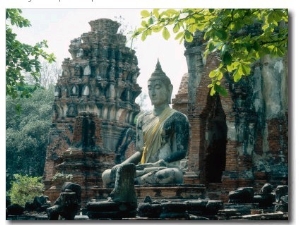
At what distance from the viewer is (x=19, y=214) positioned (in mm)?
7461

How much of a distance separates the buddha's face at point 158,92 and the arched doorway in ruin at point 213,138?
234 centimetres

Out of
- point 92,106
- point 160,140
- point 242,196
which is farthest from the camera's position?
point 92,106

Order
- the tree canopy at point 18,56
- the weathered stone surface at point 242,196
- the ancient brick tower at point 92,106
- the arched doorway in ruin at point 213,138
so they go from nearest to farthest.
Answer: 1. the tree canopy at point 18,56
2. the weathered stone surface at point 242,196
3. the arched doorway in ruin at point 213,138
4. the ancient brick tower at point 92,106

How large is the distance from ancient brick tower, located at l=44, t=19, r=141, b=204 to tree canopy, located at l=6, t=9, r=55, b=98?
11.4 ft

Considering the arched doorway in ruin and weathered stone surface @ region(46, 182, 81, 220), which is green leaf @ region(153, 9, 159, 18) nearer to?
weathered stone surface @ region(46, 182, 81, 220)

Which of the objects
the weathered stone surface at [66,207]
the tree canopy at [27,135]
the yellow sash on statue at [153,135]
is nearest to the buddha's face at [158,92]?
the yellow sash on statue at [153,135]

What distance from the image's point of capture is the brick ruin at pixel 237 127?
389 inches

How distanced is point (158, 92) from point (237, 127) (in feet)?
7.59

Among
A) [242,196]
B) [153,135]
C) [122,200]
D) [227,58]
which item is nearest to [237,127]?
[242,196]

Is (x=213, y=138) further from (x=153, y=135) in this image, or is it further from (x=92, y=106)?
(x=92, y=106)

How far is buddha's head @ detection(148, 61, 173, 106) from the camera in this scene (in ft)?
27.8

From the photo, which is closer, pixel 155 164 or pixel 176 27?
pixel 176 27

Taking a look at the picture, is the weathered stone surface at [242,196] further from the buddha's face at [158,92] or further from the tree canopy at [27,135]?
the tree canopy at [27,135]

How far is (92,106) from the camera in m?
16.6
